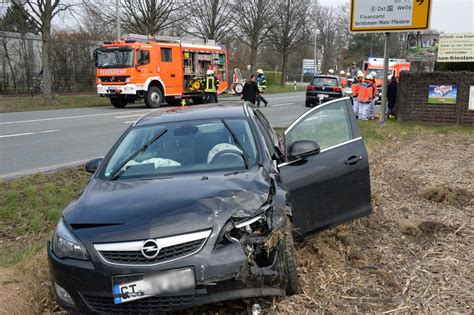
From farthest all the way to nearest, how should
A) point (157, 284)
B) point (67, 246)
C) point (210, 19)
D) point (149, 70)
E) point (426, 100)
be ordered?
point (210, 19)
point (149, 70)
point (426, 100)
point (67, 246)
point (157, 284)

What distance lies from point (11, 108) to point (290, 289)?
20.3 meters

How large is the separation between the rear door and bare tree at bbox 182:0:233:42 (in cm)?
1495

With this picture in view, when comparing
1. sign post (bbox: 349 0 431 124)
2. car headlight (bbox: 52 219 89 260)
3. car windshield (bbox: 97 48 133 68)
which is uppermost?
sign post (bbox: 349 0 431 124)

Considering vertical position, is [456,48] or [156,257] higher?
[456,48]

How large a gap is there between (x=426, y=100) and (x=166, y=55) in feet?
38.9

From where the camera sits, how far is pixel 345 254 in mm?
4496

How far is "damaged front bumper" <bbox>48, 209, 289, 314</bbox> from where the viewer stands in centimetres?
276

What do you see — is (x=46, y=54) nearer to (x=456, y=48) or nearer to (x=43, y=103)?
(x=43, y=103)

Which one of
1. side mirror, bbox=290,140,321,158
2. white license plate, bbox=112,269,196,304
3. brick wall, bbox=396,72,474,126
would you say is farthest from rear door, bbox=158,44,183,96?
white license plate, bbox=112,269,196,304

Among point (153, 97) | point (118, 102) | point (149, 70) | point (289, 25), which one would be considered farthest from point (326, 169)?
point (289, 25)

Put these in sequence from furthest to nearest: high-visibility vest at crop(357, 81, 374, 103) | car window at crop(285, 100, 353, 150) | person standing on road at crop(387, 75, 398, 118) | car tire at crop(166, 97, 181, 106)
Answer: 1. car tire at crop(166, 97, 181, 106)
2. person standing on road at crop(387, 75, 398, 118)
3. high-visibility vest at crop(357, 81, 374, 103)
4. car window at crop(285, 100, 353, 150)

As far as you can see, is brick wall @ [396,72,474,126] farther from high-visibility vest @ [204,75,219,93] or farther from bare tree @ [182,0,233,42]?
bare tree @ [182,0,233,42]

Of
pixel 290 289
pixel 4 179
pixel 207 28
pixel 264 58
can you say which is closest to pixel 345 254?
pixel 290 289

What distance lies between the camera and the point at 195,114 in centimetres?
459
